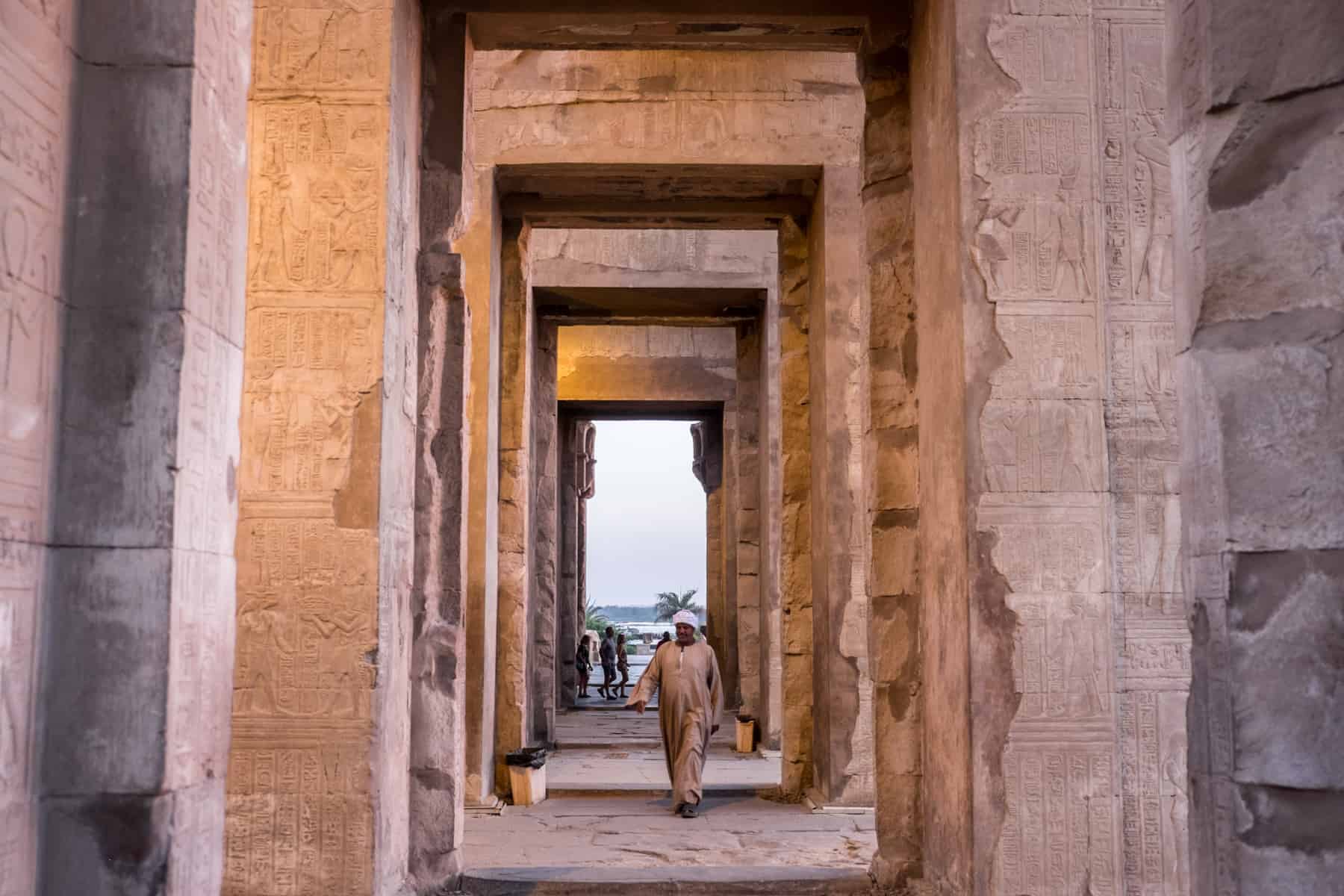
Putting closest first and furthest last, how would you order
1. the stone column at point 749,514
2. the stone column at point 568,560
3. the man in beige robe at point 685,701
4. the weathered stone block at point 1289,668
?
1. the weathered stone block at point 1289,668
2. the man in beige robe at point 685,701
3. the stone column at point 749,514
4. the stone column at point 568,560

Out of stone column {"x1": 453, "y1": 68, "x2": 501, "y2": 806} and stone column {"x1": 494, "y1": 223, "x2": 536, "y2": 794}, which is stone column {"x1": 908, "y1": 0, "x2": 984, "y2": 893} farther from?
stone column {"x1": 494, "y1": 223, "x2": 536, "y2": 794}

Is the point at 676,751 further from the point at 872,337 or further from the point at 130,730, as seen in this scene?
the point at 130,730

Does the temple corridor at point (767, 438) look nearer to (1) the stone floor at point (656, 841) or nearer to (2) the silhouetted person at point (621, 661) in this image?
(1) the stone floor at point (656, 841)

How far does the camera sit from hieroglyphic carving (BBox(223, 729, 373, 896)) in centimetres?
477

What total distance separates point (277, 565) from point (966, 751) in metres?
2.56

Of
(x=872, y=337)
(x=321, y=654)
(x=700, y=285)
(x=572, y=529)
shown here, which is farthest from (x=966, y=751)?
(x=572, y=529)

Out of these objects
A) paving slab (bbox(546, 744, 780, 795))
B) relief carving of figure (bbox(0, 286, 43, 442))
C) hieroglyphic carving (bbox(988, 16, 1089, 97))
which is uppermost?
hieroglyphic carving (bbox(988, 16, 1089, 97))

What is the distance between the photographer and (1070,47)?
503 centimetres

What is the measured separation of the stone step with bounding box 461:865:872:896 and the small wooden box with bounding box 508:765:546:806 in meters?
2.41

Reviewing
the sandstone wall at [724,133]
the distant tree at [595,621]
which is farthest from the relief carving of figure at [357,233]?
the distant tree at [595,621]

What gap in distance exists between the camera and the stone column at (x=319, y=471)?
479 cm

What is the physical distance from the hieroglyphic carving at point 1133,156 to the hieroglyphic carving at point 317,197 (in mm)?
2715

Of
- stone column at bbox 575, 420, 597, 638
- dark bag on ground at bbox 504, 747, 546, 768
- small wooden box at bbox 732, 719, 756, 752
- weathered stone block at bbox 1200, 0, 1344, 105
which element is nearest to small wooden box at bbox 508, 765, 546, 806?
dark bag on ground at bbox 504, 747, 546, 768

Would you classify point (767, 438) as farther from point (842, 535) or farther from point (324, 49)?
point (324, 49)
